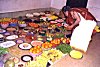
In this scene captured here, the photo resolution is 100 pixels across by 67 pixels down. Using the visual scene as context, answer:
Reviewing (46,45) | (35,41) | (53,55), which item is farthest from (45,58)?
(35,41)

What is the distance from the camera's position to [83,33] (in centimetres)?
138

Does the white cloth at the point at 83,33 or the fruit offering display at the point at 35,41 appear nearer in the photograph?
the fruit offering display at the point at 35,41

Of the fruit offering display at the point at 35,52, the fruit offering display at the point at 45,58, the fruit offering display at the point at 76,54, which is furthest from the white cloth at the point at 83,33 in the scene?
the fruit offering display at the point at 35,52

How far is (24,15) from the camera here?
7.75 feet

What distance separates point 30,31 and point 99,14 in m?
1.32

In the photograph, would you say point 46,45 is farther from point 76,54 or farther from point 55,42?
point 76,54

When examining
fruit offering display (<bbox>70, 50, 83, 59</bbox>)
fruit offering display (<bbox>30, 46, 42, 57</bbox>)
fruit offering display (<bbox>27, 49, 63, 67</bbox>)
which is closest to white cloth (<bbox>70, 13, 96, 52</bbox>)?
fruit offering display (<bbox>70, 50, 83, 59</bbox>)

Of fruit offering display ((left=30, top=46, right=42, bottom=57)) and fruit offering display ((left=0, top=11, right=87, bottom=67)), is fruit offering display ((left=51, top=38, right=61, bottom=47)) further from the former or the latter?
fruit offering display ((left=30, top=46, right=42, bottom=57))

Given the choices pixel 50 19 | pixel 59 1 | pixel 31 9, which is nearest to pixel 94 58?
pixel 50 19

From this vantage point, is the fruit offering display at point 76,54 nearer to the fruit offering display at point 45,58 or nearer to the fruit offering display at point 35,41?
the fruit offering display at point 35,41

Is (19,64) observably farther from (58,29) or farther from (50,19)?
(50,19)

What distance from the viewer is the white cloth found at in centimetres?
137

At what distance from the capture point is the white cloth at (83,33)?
53.8 inches

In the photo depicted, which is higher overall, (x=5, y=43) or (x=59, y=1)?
(x=59, y=1)
